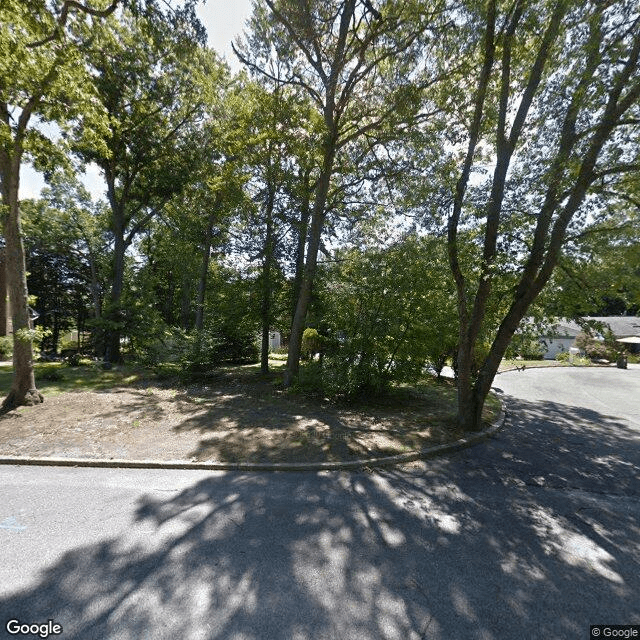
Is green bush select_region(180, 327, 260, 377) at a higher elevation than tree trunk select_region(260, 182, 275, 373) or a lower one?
lower

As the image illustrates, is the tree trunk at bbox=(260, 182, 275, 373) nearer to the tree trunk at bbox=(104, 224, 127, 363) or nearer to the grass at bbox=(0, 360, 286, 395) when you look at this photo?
the grass at bbox=(0, 360, 286, 395)

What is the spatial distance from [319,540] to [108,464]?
3881 mm

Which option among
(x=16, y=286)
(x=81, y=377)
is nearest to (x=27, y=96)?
(x=16, y=286)

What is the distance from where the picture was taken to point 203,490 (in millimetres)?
4508

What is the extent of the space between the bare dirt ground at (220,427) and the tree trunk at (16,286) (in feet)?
1.79

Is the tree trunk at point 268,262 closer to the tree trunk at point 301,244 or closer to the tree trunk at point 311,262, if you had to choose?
the tree trunk at point 301,244

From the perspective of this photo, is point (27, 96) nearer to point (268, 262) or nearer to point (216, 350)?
point (268, 262)

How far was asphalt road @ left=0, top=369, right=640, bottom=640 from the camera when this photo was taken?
255cm

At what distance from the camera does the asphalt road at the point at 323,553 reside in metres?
2.55

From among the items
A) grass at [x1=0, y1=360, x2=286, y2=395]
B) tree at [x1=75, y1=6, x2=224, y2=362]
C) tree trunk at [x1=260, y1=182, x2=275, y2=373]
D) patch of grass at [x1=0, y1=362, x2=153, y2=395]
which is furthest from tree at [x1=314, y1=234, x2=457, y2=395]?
tree at [x1=75, y1=6, x2=224, y2=362]

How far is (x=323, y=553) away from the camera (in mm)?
3307

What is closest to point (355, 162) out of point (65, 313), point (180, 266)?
point (180, 266)

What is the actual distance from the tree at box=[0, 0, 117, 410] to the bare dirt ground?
77.5 inches

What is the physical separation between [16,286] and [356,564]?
9503 mm
